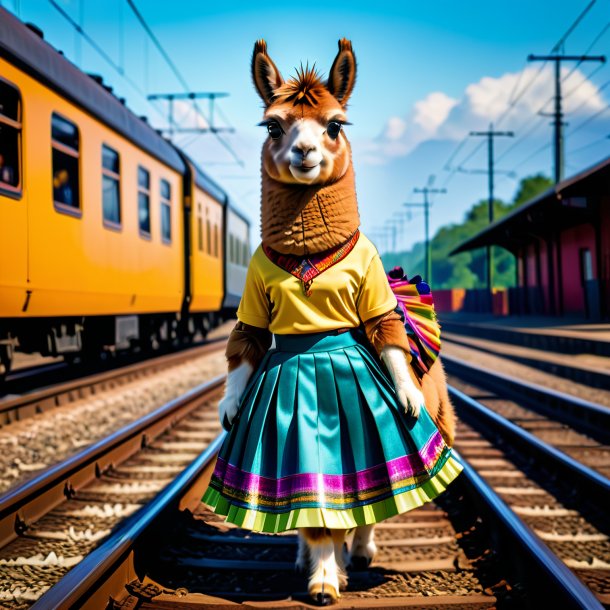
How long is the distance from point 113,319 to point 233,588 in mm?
6704

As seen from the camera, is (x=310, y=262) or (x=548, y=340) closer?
(x=310, y=262)

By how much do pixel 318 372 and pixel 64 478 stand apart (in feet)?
8.25

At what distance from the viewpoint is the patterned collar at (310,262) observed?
2.71 meters

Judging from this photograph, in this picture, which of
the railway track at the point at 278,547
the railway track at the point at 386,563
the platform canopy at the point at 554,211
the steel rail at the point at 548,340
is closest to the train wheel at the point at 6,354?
the railway track at the point at 278,547

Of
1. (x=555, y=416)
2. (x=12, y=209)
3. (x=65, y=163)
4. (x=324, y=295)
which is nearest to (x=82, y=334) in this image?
(x=65, y=163)

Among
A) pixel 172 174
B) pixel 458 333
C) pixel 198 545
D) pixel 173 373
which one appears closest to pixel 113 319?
pixel 173 373

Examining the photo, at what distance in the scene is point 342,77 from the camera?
2812 mm

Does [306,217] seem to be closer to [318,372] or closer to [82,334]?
[318,372]

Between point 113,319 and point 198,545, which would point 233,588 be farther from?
point 113,319

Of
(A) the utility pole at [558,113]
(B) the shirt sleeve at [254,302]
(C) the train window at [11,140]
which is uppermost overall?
(A) the utility pole at [558,113]

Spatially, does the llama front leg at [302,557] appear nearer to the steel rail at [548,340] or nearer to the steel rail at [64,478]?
the steel rail at [64,478]

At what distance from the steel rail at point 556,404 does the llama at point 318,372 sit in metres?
4.32

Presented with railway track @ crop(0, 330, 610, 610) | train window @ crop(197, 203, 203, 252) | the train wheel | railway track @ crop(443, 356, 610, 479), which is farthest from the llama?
train window @ crop(197, 203, 203, 252)

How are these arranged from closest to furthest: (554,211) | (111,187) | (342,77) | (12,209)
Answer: (342,77)
(12,209)
(111,187)
(554,211)
